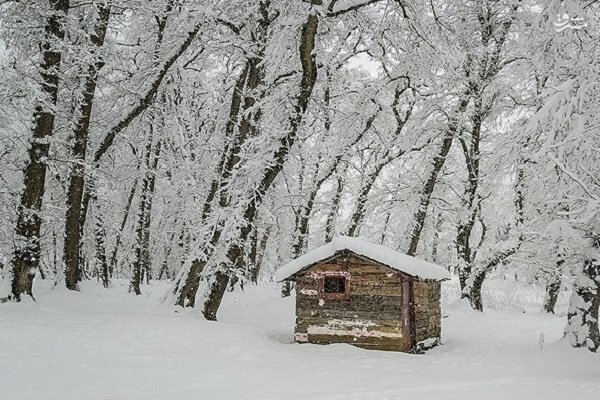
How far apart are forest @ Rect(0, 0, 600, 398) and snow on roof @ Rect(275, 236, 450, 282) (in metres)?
1.25

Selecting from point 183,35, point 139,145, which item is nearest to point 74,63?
point 183,35

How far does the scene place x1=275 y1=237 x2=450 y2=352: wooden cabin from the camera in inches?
522

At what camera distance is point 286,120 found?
13.4 meters

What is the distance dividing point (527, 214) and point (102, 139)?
16252 millimetres

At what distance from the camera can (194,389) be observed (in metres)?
7.83

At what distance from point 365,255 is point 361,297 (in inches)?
42.5

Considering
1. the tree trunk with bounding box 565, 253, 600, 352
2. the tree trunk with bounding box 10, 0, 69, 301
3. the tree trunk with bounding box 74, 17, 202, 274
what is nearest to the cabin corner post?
the tree trunk with bounding box 565, 253, 600, 352

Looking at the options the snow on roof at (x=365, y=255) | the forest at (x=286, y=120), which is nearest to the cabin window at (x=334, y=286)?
the snow on roof at (x=365, y=255)

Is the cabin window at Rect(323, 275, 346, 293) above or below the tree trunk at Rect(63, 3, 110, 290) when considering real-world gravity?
below

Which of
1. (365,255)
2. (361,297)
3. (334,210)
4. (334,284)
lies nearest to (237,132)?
(334,284)

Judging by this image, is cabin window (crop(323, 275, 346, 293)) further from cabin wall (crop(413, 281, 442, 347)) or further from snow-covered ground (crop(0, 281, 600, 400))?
cabin wall (crop(413, 281, 442, 347))

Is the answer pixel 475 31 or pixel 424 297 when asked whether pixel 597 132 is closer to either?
pixel 424 297

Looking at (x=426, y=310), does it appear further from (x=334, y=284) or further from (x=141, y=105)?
(x=141, y=105)

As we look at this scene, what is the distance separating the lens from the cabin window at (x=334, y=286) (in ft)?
45.0
